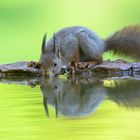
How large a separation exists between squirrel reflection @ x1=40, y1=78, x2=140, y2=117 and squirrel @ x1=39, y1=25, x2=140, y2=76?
1066 mm

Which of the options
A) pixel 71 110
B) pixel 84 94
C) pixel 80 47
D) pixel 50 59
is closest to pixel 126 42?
pixel 80 47

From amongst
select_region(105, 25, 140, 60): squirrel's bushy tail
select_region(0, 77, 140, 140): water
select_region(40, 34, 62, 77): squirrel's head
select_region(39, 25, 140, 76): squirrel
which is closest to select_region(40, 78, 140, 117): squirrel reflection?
select_region(0, 77, 140, 140): water

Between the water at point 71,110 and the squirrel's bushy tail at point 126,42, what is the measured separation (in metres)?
1.96

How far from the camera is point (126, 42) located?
27.3 feet

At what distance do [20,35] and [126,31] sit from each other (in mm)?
6602

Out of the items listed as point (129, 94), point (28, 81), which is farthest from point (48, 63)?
point (129, 94)

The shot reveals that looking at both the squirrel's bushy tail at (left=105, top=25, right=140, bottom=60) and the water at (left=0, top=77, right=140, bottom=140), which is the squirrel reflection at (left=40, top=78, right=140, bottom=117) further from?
the squirrel's bushy tail at (left=105, top=25, right=140, bottom=60)

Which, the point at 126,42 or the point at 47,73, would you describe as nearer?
the point at 47,73

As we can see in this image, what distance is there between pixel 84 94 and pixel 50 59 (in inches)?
96.6

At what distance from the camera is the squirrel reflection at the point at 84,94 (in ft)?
14.1

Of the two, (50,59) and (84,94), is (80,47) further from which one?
(84,94)

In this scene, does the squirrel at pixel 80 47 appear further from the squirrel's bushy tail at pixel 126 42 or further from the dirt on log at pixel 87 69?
the dirt on log at pixel 87 69

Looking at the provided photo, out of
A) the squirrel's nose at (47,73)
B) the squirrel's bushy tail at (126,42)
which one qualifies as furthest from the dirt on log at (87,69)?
the squirrel's bushy tail at (126,42)
